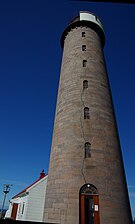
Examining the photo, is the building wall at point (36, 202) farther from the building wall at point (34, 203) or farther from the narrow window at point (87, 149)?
the narrow window at point (87, 149)

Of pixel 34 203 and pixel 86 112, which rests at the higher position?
pixel 86 112

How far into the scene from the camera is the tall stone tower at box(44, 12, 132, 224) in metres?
9.43

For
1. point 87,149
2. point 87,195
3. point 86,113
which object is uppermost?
point 86,113

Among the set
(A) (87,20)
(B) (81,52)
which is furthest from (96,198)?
(A) (87,20)

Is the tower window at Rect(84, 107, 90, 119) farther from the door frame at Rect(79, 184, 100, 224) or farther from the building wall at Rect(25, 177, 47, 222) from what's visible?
the building wall at Rect(25, 177, 47, 222)

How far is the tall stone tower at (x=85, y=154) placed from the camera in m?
9.43

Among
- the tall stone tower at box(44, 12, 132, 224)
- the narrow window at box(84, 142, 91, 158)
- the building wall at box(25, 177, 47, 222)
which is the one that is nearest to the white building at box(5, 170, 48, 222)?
the building wall at box(25, 177, 47, 222)

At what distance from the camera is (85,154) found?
1077 centimetres

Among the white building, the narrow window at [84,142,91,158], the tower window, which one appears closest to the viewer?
the narrow window at [84,142,91,158]

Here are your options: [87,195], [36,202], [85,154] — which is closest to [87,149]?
[85,154]

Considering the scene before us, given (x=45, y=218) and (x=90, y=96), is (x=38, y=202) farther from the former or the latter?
→ (x=90, y=96)

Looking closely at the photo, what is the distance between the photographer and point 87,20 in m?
17.7

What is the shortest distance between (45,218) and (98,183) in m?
3.63

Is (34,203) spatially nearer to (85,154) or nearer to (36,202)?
(36,202)
